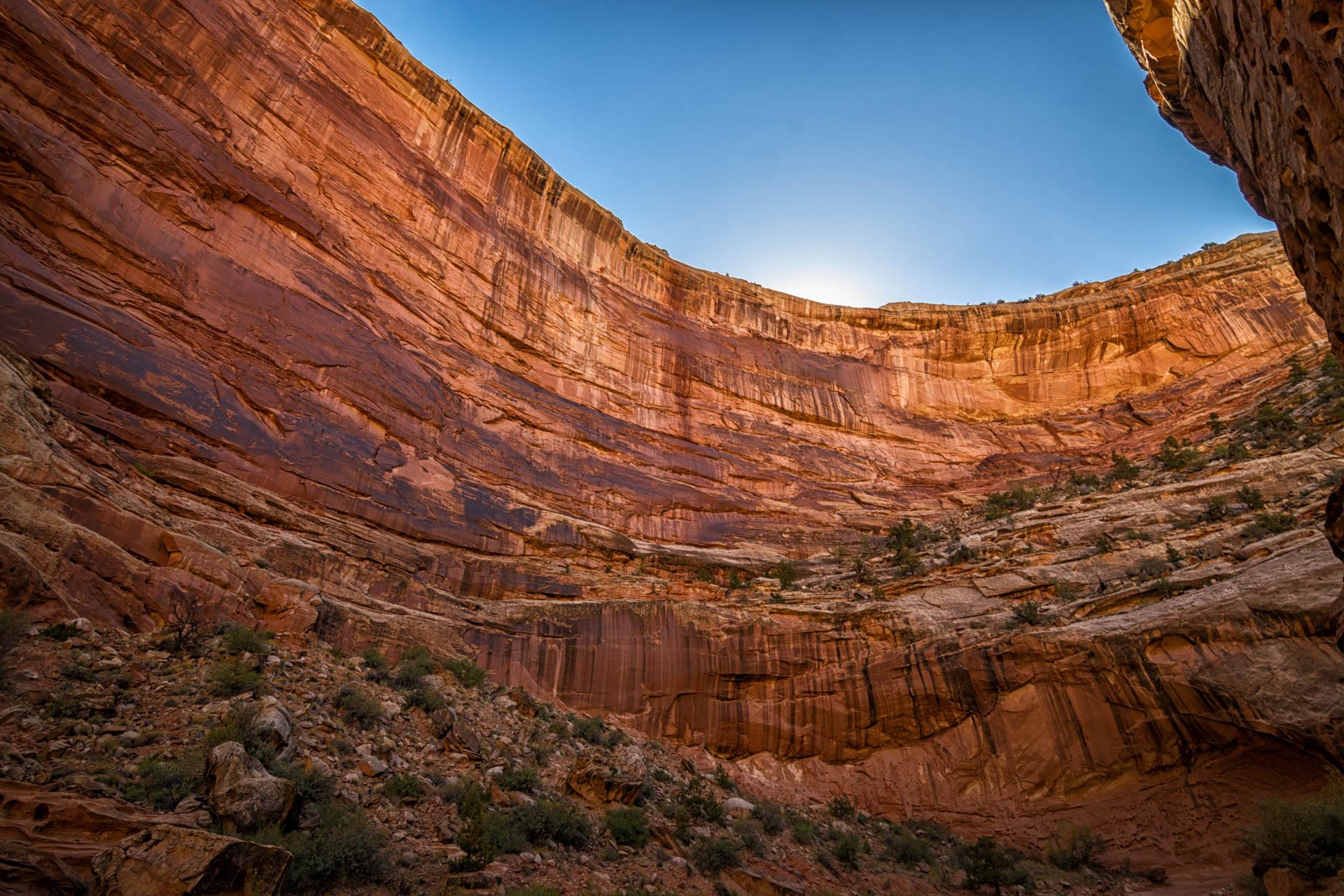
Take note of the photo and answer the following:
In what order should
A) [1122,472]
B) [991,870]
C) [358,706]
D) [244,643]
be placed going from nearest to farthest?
[244,643] < [358,706] < [991,870] < [1122,472]

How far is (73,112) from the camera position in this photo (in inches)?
655

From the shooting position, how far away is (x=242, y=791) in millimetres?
6770

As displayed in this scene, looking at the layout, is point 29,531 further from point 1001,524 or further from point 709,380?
point 709,380

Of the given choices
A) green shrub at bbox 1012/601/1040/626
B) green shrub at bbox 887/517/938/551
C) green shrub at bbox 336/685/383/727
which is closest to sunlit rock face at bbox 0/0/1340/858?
green shrub at bbox 1012/601/1040/626

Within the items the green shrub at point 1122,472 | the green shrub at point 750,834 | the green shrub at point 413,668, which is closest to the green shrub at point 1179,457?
the green shrub at point 1122,472

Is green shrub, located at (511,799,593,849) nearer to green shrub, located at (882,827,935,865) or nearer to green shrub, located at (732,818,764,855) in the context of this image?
green shrub, located at (732,818,764,855)

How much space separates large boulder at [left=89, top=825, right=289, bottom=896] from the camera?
499 cm

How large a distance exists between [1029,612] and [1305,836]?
23.6 feet

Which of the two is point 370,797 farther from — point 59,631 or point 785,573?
point 785,573

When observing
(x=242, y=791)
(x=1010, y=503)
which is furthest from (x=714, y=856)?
(x=1010, y=503)

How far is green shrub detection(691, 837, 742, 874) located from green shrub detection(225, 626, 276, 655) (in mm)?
7859

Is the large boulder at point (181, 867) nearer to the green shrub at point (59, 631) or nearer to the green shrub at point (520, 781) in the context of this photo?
the green shrub at point (59, 631)

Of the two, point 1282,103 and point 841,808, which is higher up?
point 1282,103

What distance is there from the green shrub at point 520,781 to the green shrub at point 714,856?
112 inches
